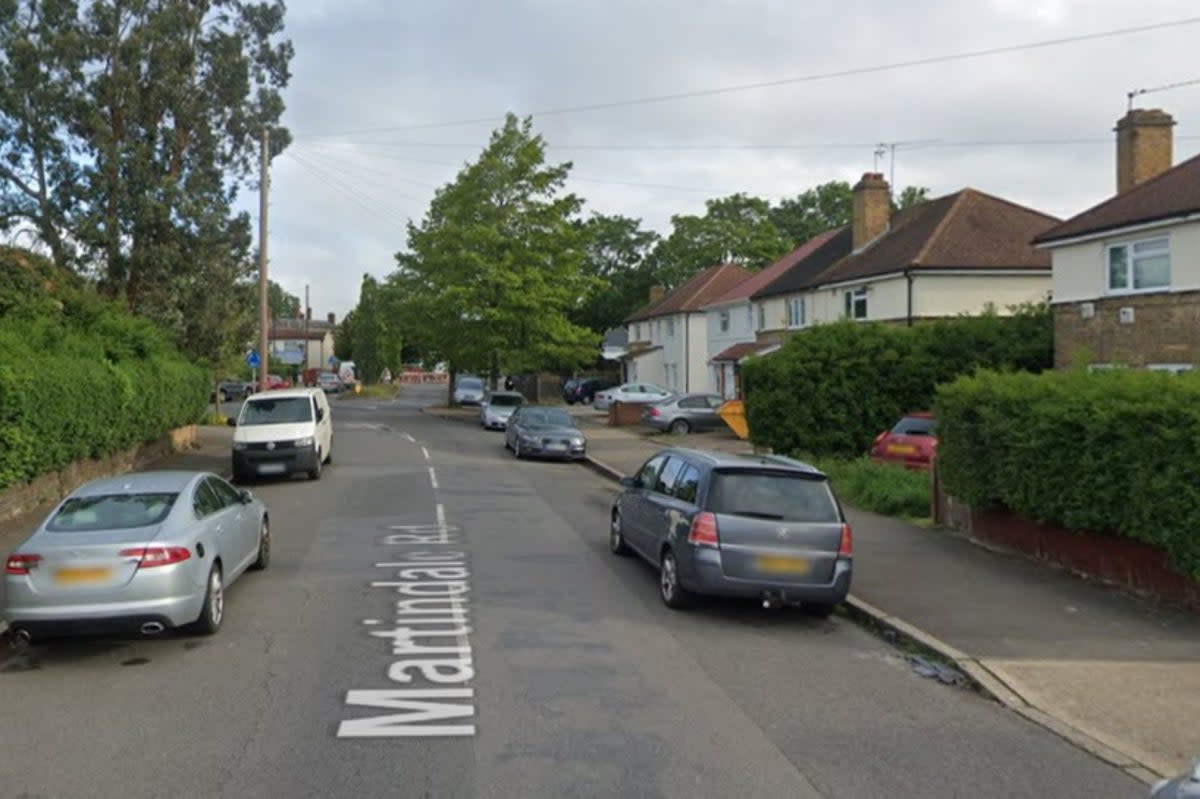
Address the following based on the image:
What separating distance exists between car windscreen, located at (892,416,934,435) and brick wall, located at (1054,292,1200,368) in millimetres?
3451

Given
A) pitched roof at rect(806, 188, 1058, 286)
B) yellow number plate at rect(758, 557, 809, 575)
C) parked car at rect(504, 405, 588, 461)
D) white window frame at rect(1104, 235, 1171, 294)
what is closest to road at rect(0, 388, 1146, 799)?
yellow number plate at rect(758, 557, 809, 575)

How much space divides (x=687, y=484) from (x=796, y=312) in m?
30.9

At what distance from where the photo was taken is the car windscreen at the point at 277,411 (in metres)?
21.6

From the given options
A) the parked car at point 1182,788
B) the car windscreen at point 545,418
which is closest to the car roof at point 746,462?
the parked car at point 1182,788

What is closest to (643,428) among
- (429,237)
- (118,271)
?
(429,237)

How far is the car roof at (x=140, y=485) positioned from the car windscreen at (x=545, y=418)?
18.1 m

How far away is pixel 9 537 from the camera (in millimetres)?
13438

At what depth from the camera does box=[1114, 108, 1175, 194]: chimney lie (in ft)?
86.0

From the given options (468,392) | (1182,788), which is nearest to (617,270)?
(468,392)

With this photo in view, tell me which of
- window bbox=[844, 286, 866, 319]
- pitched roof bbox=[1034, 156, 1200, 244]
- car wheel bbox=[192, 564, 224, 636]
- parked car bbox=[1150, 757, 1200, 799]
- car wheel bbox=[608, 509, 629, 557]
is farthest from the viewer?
window bbox=[844, 286, 866, 319]

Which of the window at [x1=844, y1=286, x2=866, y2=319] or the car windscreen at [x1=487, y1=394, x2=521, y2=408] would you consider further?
the car windscreen at [x1=487, y1=394, x2=521, y2=408]

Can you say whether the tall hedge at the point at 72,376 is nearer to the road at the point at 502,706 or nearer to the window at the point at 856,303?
the road at the point at 502,706

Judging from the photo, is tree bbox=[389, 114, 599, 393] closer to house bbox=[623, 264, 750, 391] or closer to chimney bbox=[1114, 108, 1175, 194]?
house bbox=[623, 264, 750, 391]

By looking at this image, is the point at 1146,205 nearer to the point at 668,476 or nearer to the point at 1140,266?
the point at 1140,266
